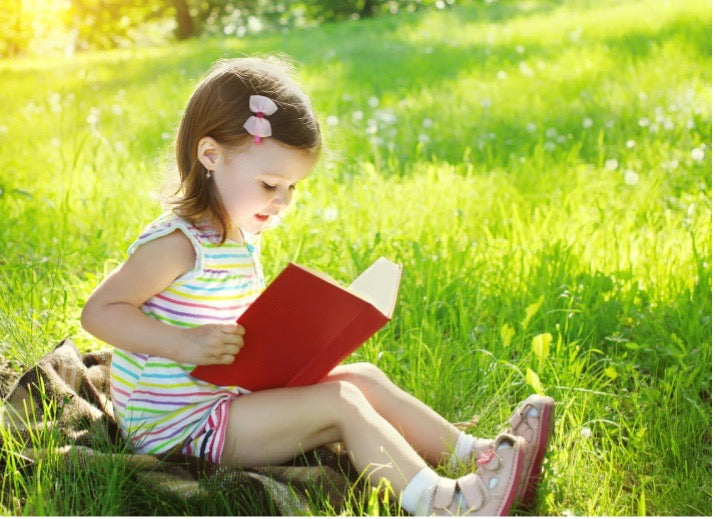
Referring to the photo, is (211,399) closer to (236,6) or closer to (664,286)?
(664,286)

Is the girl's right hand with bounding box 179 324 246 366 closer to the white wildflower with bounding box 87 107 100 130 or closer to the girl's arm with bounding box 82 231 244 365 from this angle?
the girl's arm with bounding box 82 231 244 365

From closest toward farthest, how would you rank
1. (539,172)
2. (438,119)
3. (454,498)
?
(454,498) < (539,172) < (438,119)

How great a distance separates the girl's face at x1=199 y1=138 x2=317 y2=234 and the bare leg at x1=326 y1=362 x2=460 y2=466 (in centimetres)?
46

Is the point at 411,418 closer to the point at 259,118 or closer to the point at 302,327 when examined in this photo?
the point at 302,327

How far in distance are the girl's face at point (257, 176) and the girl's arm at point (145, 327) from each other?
224 mm

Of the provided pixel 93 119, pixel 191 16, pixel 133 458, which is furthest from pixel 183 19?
pixel 133 458

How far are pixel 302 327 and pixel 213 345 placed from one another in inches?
8.0

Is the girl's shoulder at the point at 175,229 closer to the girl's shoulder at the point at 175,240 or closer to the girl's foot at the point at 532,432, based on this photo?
the girl's shoulder at the point at 175,240

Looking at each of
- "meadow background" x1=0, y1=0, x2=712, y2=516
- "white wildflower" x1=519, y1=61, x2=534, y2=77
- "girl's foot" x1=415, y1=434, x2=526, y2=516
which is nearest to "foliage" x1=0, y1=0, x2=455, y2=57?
"white wildflower" x1=519, y1=61, x2=534, y2=77

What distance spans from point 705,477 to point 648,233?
4.39 feet

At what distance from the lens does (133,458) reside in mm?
2152

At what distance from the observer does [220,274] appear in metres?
2.28

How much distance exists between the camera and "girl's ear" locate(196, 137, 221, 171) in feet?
7.39

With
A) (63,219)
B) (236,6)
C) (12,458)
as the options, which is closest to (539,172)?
(63,219)
